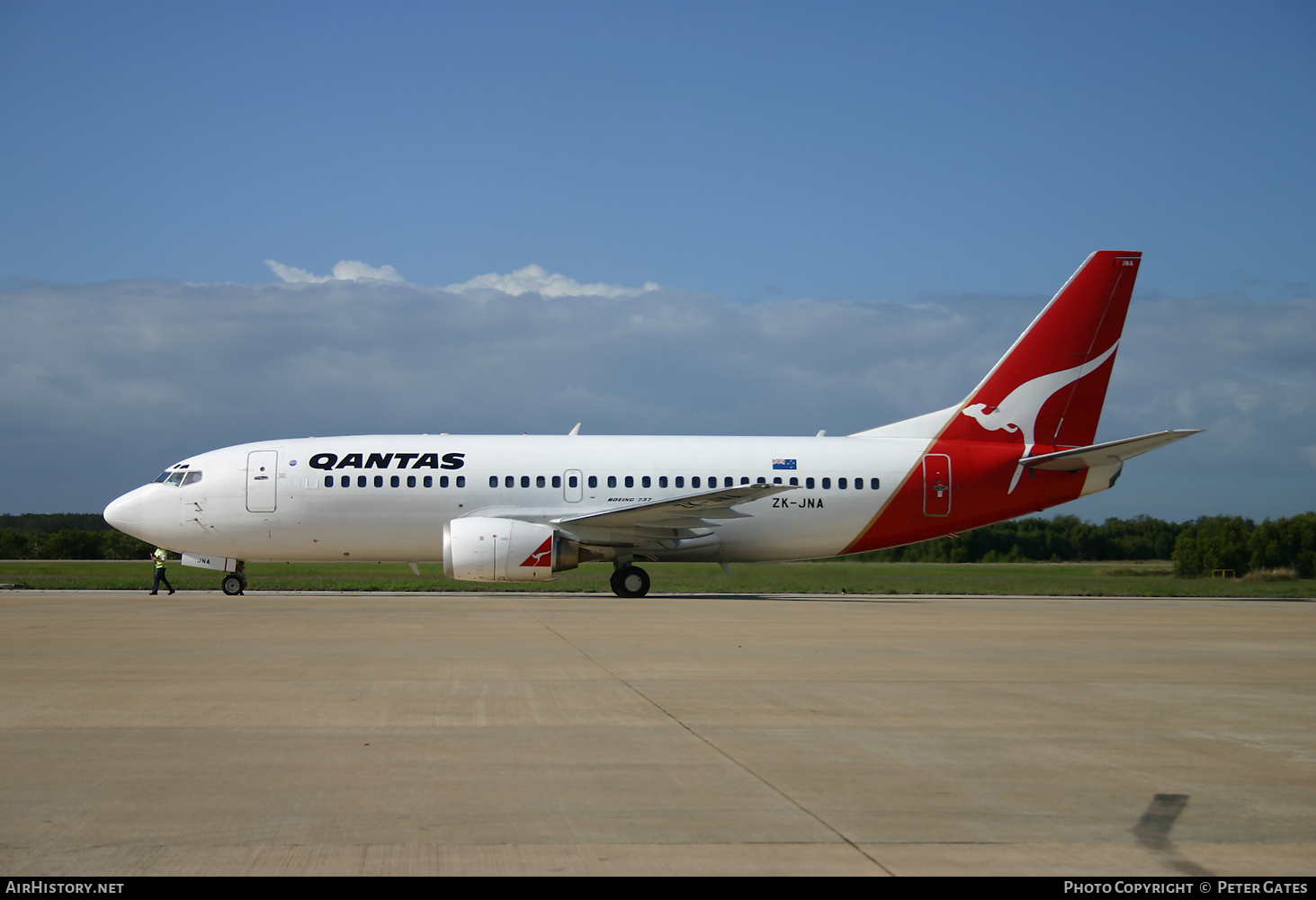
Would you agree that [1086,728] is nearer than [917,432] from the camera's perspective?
Yes

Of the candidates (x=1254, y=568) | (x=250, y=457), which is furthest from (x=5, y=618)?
(x=1254, y=568)

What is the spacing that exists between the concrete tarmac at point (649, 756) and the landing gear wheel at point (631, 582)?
10263 mm

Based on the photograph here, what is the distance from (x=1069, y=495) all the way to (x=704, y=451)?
27.3ft

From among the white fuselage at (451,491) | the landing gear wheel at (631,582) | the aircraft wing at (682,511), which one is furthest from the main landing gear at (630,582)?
the aircraft wing at (682,511)

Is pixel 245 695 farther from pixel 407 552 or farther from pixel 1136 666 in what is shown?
pixel 407 552

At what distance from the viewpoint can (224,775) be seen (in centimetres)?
576

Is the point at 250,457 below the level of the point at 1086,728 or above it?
above

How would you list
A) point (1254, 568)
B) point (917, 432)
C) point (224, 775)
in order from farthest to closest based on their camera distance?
point (1254, 568) < point (917, 432) < point (224, 775)

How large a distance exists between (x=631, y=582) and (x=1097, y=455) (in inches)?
415

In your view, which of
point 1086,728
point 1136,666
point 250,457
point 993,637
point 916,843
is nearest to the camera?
point 916,843

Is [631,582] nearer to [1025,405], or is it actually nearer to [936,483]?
[936,483]

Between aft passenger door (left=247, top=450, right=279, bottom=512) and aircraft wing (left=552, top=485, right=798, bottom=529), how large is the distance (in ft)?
20.4

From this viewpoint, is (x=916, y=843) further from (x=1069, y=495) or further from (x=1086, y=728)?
(x=1069, y=495)

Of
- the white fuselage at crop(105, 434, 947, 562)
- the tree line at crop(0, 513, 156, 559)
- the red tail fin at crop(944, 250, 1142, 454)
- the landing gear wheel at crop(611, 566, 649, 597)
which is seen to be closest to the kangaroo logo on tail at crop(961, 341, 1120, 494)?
the red tail fin at crop(944, 250, 1142, 454)
